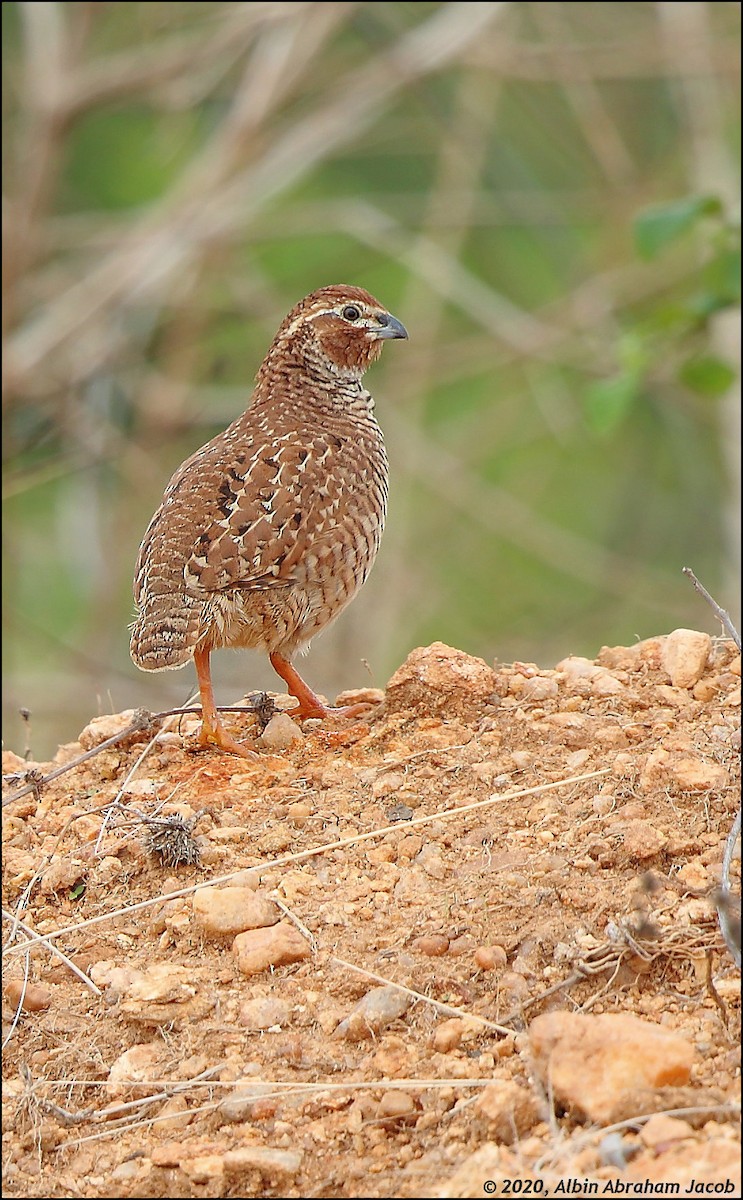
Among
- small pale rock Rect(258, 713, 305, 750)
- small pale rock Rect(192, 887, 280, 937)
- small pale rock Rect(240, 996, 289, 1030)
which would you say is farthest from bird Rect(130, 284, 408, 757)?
small pale rock Rect(240, 996, 289, 1030)

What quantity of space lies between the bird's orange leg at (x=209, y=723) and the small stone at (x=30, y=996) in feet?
4.65

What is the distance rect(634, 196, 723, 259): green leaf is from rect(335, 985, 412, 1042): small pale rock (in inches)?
177

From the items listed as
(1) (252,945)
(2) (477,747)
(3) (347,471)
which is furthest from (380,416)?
(1) (252,945)

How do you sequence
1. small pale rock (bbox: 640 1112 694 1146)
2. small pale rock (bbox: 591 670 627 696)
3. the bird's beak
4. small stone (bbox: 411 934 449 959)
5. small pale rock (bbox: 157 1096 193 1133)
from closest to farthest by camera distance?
small pale rock (bbox: 640 1112 694 1146)
small pale rock (bbox: 157 1096 193 1133)
small stone (bbox: 411 934 449 959)
small pale rock (bbox: 591 670 627 696)
the bird's beak

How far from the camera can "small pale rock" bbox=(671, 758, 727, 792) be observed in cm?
386

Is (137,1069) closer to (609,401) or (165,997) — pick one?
(165,997)

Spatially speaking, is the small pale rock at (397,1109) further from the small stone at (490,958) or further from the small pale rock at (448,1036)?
the small stone at (490,958)

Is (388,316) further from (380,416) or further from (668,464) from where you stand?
(668,464)

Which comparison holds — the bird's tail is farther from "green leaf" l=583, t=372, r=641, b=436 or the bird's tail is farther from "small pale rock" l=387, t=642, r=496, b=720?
"green leaf" l=583, t=372, r=641, b=436

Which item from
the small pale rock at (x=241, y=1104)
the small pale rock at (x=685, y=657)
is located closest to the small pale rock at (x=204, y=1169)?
the small pale rock at (x=241, y=1104)

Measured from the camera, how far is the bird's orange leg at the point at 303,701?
5.45 meters

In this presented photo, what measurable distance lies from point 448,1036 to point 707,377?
4.99 meters

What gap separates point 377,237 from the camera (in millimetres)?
11125

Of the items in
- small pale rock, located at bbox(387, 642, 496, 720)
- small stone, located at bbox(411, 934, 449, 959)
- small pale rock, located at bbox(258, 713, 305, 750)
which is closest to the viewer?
small stone, located at bbox(411, 934, 449, 959)
